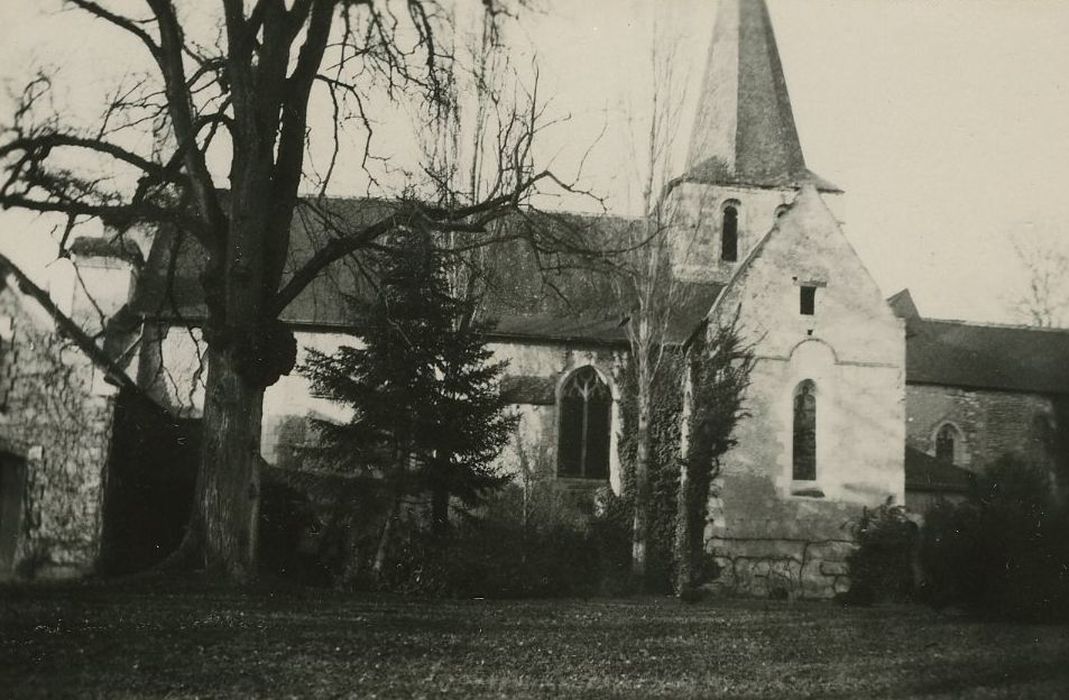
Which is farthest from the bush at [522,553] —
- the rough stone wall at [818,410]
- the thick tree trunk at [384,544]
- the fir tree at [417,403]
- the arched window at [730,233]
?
the arched window at [730,233]

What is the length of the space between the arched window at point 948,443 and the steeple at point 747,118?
876 centimetres

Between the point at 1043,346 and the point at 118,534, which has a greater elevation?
the point at 1043,346

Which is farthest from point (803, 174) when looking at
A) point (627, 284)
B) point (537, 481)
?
point (537, 481)

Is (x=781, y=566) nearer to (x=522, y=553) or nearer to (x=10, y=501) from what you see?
(x=522, y=553)

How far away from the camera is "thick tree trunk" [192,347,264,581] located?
1070cm

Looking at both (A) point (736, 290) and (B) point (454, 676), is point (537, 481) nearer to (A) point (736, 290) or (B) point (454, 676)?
(A) point (736, 290)

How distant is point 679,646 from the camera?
32.9 feet

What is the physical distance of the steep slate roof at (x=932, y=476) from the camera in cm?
2522

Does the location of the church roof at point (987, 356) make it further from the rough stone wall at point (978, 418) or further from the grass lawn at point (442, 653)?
the grass lawn at point (442, 653)

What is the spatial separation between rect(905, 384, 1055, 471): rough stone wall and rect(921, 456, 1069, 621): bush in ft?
56.2

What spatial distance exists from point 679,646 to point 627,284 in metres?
15.5

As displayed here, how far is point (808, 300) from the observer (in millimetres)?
23219

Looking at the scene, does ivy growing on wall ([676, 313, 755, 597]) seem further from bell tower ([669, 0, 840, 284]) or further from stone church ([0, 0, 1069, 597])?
bell tower ([669, 0, 840, 284])

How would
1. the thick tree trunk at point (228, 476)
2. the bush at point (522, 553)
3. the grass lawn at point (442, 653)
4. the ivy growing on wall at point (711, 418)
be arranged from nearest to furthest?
1. the grass lawn at point (442, 653)
2. the thick tree trunk at point (228, 476)
3. the bush at point (522, 553)
4. the ivy growing on wall at point (711, 418)
